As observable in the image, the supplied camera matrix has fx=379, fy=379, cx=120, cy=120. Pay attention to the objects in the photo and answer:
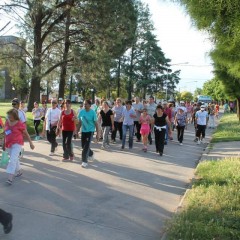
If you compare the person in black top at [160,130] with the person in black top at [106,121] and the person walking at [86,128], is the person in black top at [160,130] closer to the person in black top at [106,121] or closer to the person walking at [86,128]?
the person in black top at [106,121]

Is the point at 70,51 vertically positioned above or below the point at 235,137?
above

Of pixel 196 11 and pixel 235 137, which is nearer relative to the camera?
pixel 196 11

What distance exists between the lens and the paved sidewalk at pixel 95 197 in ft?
16.4

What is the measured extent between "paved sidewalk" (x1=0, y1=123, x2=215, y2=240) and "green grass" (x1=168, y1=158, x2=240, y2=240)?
1.10 feet

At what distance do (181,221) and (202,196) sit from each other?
4.45 ft

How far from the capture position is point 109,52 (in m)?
27.7

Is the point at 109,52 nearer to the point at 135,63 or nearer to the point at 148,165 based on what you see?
the point at 148,165

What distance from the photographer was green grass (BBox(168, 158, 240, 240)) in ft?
15.1

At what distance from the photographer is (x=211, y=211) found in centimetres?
547

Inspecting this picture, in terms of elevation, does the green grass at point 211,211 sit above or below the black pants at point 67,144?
below

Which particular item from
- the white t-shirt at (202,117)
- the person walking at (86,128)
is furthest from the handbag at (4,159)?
the white t-shirt at (202,117)

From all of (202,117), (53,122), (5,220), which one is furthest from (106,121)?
(5,220)

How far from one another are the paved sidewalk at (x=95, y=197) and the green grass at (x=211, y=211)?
336mm

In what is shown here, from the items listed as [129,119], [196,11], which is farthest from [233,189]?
[129,119]
